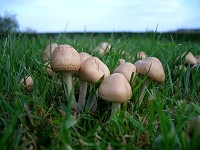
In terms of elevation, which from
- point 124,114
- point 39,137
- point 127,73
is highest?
point 127,73

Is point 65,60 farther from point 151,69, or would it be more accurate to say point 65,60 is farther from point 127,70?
point 151,69

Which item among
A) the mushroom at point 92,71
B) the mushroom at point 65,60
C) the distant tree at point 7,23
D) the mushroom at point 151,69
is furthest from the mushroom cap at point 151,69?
the distant tree at point 7,23

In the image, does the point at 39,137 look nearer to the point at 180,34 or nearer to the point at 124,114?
the point at 124,114

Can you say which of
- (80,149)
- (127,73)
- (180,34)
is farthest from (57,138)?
(180,34)

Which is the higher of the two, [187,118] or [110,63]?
[110,63]

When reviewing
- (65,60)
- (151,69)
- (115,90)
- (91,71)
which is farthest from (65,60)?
(151,69)

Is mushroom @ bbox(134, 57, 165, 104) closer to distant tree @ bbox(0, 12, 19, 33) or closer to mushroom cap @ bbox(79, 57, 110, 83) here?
mushroom cap @ bbox(79, 57, 110, 83)

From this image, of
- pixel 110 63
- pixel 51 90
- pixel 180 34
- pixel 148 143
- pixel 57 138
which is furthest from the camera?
pixel 180 34

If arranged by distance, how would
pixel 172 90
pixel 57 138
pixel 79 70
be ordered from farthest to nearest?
pixel 172 90 → pixel 79 70 → pixel 57 138
